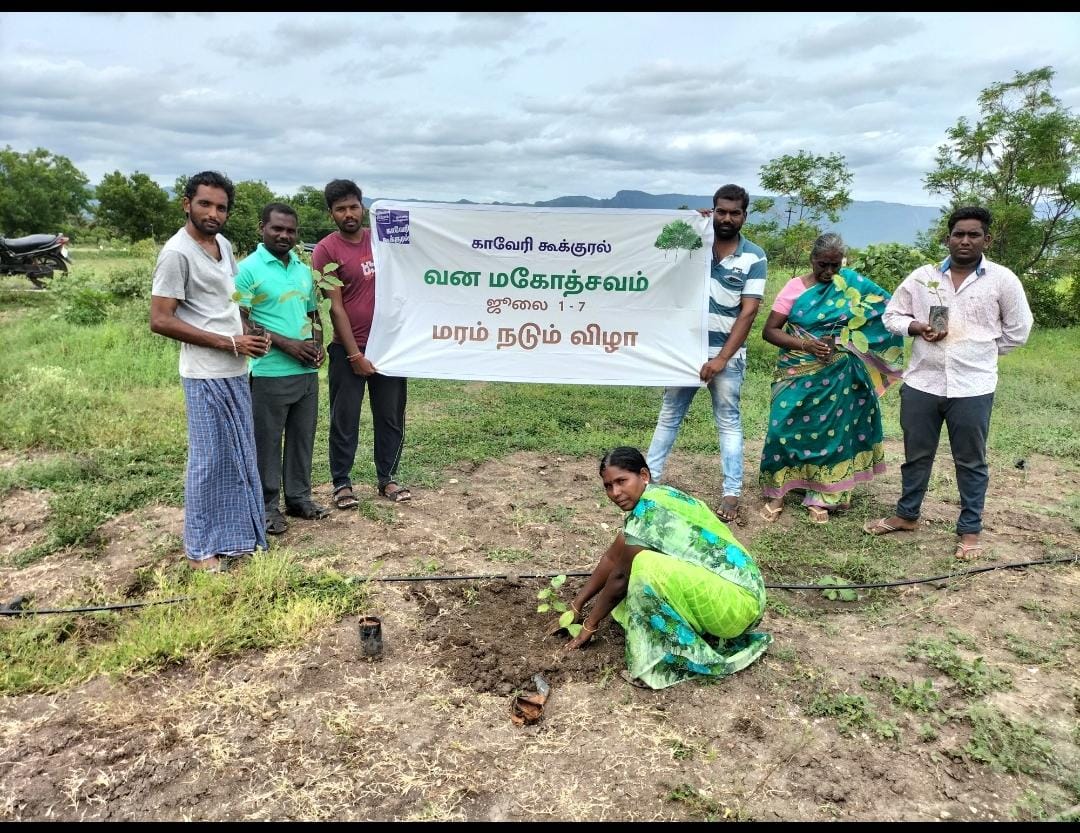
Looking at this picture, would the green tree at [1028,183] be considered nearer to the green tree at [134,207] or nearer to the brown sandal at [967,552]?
the brown sandal at [967,552]

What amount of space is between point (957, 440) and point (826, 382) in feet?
2.93

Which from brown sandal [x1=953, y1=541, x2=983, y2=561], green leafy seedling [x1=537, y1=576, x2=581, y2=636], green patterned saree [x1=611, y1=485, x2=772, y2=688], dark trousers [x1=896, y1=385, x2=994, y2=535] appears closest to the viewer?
green patterned saree [x1=611, y1=485, x2=772, y2=688]

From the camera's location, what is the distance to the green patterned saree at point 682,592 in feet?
9.42

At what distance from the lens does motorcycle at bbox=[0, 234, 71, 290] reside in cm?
1420

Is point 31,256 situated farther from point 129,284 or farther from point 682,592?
point 682,592

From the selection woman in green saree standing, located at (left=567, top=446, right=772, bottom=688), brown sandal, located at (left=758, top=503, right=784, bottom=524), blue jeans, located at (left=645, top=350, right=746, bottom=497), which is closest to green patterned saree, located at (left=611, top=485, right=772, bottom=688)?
woman in green saree standing, located at (left=567, top=446, right=772, bottom=688)

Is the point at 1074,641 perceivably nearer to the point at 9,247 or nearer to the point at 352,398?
the point at 352,398

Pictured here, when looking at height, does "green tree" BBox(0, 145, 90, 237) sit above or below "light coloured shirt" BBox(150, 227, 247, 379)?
above

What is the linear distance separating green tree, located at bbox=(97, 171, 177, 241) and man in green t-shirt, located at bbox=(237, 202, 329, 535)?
35265mm

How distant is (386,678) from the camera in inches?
120

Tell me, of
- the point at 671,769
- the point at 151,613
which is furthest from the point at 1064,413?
the point at 151,613

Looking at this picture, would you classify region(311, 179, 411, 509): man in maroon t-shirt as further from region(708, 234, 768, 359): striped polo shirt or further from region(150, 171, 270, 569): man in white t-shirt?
region(708, 234, 768, 359): striped polo shirt

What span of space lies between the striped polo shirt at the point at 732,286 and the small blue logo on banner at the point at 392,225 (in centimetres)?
212

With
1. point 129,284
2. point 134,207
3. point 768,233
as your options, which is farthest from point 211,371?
point 134,207
